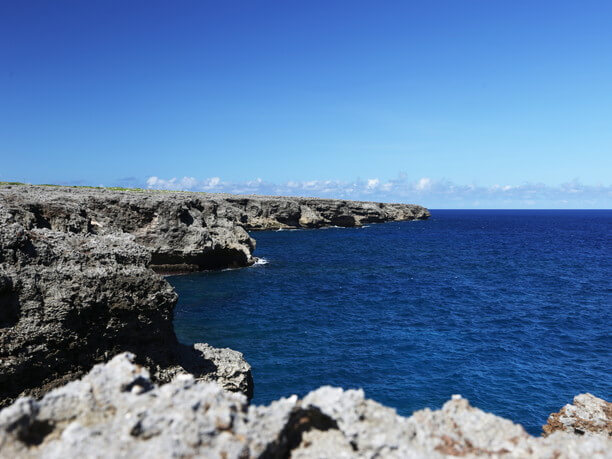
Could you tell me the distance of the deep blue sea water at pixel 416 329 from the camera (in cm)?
2317

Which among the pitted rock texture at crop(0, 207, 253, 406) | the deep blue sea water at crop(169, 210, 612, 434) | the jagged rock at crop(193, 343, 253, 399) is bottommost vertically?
the deep blue sea water at crop(169, 210, 612, 434)

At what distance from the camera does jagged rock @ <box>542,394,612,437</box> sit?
13.1 m

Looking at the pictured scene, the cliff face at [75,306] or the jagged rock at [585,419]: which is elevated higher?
the cliff face at [75,306]

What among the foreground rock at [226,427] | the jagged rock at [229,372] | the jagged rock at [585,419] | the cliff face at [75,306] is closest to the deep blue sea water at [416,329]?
the jagged rock at [229,372]

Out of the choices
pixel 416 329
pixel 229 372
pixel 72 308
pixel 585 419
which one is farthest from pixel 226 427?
pixel 416 329

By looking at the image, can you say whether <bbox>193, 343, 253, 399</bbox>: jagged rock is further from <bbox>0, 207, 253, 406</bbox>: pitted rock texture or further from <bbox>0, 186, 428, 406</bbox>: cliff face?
<bbox>0, 207, 253, 406</bbox>: pitted rock texture

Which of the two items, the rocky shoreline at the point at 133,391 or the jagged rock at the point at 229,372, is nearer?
the rocky shoreline at the point at 133,391

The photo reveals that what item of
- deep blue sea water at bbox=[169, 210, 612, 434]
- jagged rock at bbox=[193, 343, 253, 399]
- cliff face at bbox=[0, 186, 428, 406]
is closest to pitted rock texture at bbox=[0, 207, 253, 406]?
cliff face at bbox=[0, 186, 428, 406]

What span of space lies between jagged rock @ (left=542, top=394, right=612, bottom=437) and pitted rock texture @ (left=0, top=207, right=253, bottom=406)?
1180cm

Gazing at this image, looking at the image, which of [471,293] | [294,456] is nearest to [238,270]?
[471,293]

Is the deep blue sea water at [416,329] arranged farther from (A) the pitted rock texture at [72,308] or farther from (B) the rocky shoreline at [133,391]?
(B) the rocky shoreline at [133,391]

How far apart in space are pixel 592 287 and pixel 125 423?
57824 millimetres

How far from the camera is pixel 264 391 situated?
2156 centimetres

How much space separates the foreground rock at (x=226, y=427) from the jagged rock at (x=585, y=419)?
7.59 m
